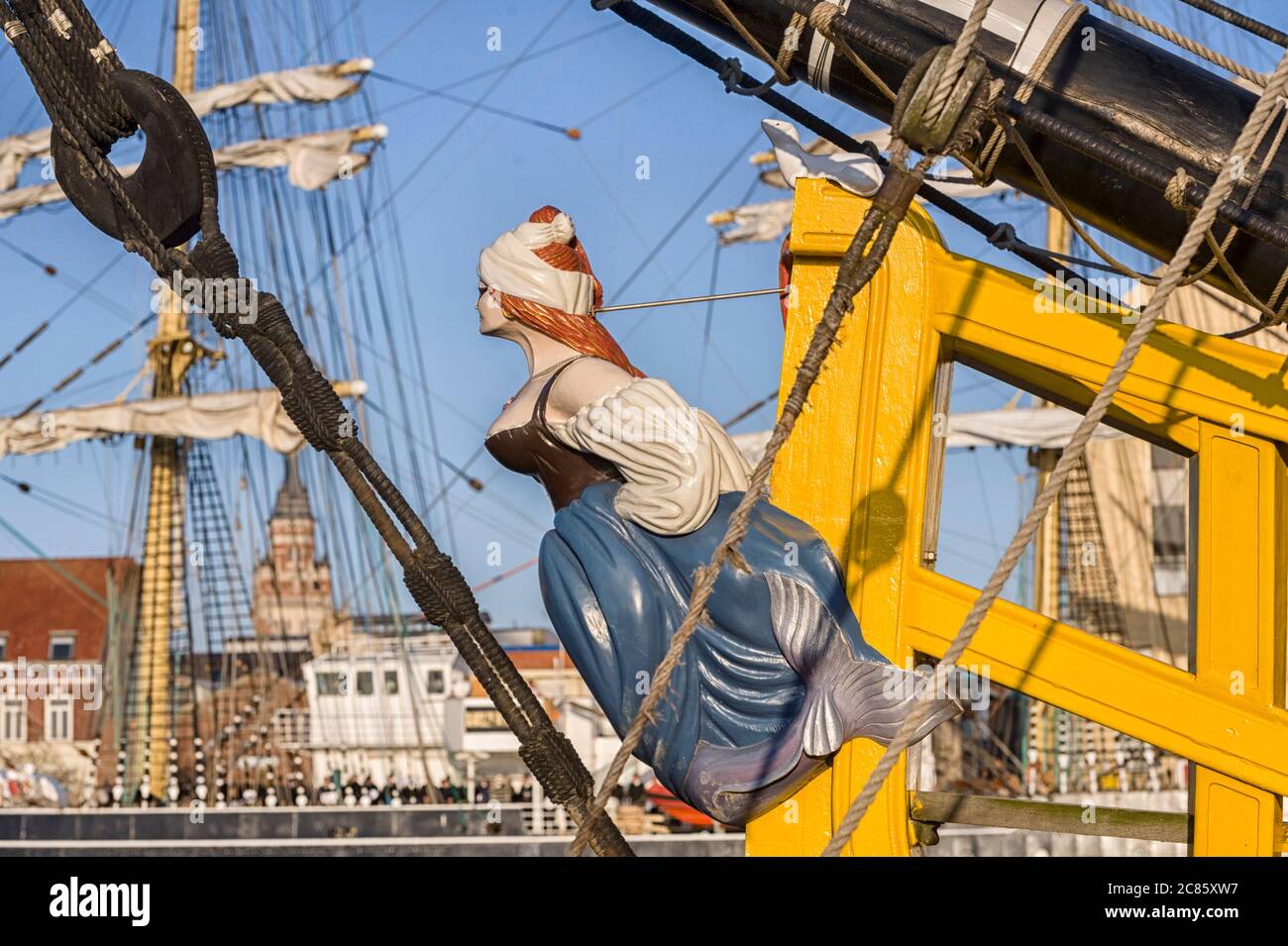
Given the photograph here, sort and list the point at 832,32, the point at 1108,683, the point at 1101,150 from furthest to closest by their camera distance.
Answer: the point at 1108,683 < the point at 832,32 < the point at 1101,150

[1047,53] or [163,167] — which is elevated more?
[1047,53]

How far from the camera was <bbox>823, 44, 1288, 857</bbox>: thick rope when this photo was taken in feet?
7.21

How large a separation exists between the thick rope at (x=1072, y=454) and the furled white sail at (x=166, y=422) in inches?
883

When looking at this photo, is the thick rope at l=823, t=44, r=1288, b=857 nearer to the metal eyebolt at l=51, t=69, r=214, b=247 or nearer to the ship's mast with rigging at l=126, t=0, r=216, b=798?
the metal eyebolt at l=51, t=69, r=214, b=247

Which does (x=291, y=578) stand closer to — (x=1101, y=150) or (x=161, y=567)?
(x=161, y=567)

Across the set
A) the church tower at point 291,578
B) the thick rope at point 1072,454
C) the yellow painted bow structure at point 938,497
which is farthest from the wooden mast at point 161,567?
the thick rope at point 1072,454

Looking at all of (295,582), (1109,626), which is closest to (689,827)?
(1109,626)

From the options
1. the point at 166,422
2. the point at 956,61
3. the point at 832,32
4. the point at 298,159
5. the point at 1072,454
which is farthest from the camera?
the point at 166,422

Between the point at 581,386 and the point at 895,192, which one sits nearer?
the point at 895,192

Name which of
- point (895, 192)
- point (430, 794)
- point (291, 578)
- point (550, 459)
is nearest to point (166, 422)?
point (430, 794)

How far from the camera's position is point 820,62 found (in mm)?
3199

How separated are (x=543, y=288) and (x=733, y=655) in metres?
0.93

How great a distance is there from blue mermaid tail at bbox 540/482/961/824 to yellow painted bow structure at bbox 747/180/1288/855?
109 millimetres
